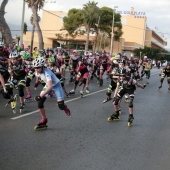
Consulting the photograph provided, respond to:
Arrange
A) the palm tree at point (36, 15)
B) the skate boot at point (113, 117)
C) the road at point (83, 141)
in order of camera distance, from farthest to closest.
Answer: the palm tree at point (36, 15), the skate boot at point (113, 117), the road at point (83, 141)

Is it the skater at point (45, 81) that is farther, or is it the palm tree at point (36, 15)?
the palm tree at point (36, 15)

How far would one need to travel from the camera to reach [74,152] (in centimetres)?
653

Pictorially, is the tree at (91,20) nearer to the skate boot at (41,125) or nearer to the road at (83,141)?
the road at (83,141)

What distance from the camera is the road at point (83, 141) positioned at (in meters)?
5.90

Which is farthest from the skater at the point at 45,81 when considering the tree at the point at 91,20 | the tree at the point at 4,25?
the tree at the point at 91,20

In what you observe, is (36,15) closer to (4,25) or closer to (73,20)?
(4,25)

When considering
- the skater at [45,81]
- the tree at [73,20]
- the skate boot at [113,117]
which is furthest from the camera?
the tree at [73,20]

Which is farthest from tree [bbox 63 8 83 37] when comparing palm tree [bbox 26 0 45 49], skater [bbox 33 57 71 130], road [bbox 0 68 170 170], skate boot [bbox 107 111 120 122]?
skater [bbox 33 57 71 130]

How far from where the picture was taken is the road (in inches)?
232

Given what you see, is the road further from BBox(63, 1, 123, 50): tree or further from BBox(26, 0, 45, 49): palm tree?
BBox(63, 1, 123, 50): tree

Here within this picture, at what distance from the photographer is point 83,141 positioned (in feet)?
24.2

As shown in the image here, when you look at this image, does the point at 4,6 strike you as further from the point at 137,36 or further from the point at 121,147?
the point at 137,36

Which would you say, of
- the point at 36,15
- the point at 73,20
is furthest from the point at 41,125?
the point at 73,20

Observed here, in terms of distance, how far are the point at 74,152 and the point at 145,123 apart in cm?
381
